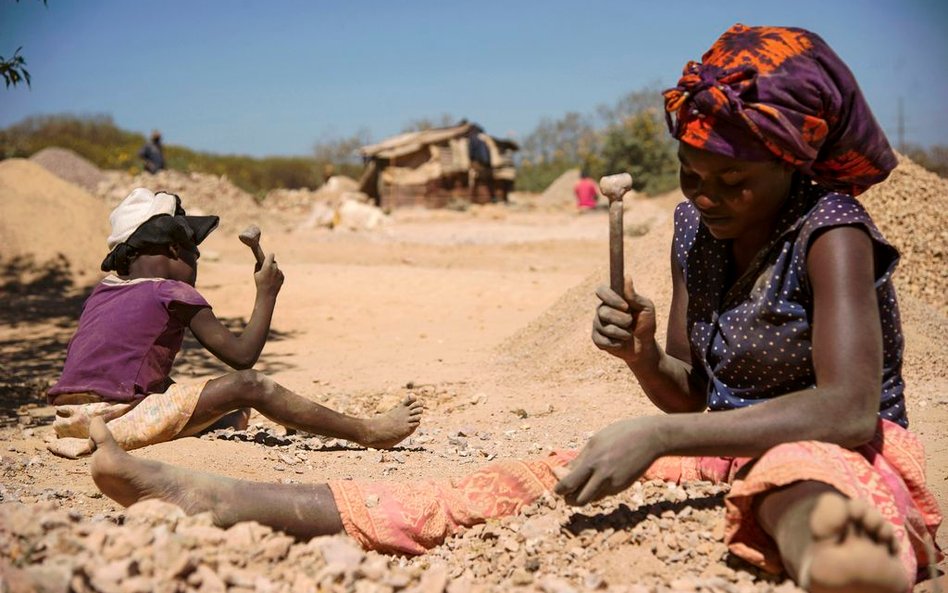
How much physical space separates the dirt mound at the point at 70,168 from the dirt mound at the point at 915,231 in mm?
19074

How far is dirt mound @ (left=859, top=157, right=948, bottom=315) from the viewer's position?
6.64m

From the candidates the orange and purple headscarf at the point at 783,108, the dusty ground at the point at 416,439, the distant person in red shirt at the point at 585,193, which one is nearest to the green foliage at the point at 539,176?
the distant person in red shirt at the point at 585,193

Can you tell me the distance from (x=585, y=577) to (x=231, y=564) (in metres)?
0.83

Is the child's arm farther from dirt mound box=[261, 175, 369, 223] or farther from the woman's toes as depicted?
dirt mound box=[261, 175, 369, 223]

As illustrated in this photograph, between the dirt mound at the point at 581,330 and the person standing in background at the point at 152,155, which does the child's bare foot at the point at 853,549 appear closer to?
the dirt mound at the point at 581,330

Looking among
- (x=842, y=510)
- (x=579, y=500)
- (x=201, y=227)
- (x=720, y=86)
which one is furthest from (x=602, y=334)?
(x=201, y=227)

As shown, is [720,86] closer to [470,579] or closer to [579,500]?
[579,500]

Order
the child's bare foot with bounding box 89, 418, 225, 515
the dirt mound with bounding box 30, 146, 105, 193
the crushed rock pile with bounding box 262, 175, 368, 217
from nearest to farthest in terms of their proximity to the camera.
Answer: the child's bare foot with bounding box 89, 418, 225, 515 → the dirt mound with bounding box 30, 146, 105, 193 → the crushed rock pile with bounding box 262, 175, 368, 217

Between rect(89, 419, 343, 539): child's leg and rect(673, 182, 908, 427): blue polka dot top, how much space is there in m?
1.13

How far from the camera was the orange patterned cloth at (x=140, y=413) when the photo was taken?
3654mm

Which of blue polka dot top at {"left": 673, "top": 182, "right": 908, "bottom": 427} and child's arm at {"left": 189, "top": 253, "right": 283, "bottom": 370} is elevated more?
blue polka dot top at {"left": 673, "top": 182, "right": 908, "bottom": 427}

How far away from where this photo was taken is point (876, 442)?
2232mm

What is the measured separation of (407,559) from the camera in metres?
2.52

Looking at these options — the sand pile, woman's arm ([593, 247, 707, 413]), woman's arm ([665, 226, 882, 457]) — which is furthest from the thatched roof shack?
woman's arm ([665, 226, 882, 457])
